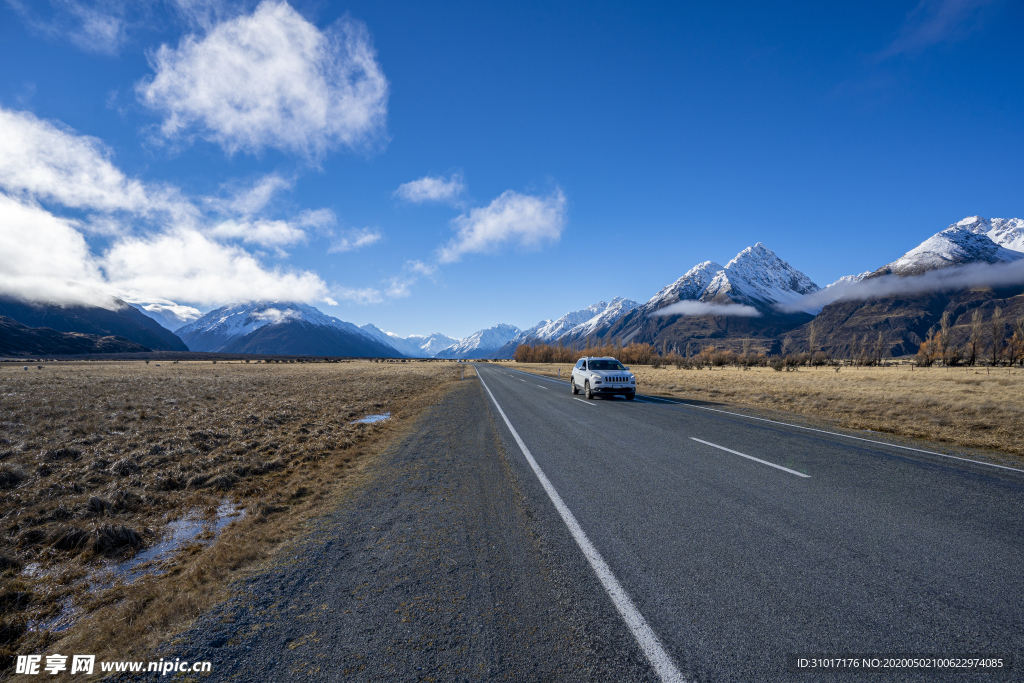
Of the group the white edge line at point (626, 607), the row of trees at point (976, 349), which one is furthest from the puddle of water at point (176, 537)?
the row of trees at point (976, 349)

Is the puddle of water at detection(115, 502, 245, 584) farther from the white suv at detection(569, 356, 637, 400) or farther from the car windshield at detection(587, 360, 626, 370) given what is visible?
the car windshield at detection(587, 360, 626, 370)

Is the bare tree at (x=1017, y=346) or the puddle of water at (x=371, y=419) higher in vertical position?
the bare tree at (x=1017, y=346)

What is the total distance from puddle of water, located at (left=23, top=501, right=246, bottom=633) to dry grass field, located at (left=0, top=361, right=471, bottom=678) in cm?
2

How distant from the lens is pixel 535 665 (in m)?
2.63

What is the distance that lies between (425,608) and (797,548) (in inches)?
149

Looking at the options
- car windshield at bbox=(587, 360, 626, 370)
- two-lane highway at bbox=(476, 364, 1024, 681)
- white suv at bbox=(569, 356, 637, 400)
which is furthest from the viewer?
car windshield at bbox=(587, 360, 626, 370)

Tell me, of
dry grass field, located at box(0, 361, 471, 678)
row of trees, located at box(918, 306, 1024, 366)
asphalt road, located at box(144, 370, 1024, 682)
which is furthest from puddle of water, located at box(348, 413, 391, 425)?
row of trees, located at box(918, 306, 1024, 366)

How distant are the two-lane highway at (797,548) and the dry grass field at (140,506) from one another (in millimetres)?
3737

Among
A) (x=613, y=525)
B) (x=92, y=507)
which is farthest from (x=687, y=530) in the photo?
(x=92, y=507)

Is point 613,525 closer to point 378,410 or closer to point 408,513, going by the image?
point 408,513

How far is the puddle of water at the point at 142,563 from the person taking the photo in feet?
11.6

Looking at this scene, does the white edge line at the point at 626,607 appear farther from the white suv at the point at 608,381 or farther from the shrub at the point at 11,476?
the white suv at the point at 608,381

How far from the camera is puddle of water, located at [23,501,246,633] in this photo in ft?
11.6

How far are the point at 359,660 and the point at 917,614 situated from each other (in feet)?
13.3
